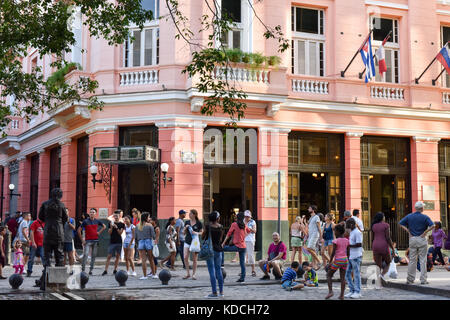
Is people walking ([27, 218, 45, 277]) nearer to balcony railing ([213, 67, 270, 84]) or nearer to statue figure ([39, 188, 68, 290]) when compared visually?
statue figure ([39, 188, 68, 290])

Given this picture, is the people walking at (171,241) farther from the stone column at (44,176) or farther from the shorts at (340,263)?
the stone column at (44,176)

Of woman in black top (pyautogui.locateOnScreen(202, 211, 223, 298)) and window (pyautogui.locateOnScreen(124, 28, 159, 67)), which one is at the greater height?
window (pyautogui.locateOnScreen(124, 28, 159, 67))

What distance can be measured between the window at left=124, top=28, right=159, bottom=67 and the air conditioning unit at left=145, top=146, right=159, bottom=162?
11.3ft

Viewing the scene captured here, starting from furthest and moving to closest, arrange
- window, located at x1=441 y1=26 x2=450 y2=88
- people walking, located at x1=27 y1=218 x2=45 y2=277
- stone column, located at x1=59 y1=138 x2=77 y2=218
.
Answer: window, located at x1=441 y1=26 x2=450 y2=88 → stone column, located at x1=59 y1=138 x2=77 y2=218 → people walking, located at x1=27 y1=218 x2=45 y2=277

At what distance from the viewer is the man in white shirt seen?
12.4 metres

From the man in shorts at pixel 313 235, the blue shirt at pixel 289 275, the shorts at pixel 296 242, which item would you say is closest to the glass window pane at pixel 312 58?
the man in shorts at pixel 313 235

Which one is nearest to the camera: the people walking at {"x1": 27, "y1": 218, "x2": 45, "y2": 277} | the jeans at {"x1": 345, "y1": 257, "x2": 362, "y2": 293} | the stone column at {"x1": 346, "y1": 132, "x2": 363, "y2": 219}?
the jeans at {"x1": 345, "y1": 257, "x2": 362, "y2": 293}

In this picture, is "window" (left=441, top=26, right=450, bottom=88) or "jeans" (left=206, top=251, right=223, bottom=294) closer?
"jeans" (left=206, top=251, right=223, bottom=294)

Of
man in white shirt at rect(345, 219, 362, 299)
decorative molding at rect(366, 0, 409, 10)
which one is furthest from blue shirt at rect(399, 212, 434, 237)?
decorative molding at rect(366, 0, 409, 10)

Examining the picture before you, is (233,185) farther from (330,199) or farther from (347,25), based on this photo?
(347,25)

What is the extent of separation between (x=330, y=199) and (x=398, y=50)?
676 cm

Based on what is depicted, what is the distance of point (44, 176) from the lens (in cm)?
2742
